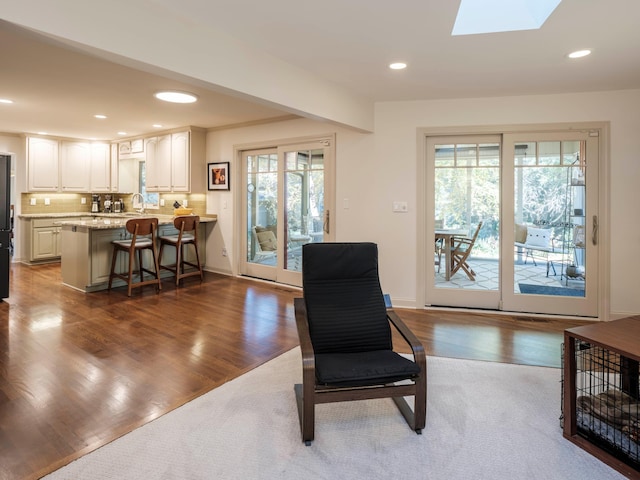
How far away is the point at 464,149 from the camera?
177 inches

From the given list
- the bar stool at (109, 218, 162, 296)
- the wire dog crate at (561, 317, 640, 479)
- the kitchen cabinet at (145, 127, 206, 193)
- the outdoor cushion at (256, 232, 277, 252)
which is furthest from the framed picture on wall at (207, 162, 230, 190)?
the wire dog crate at (561, 317, 640, 479)

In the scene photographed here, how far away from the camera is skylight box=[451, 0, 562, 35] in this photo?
2.66 meters

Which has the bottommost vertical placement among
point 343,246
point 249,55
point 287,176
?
point 343,246

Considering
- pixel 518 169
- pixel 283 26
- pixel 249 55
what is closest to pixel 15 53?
pixel 249 55

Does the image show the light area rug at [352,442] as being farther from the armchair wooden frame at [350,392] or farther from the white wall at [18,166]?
the white wall at [18,166]

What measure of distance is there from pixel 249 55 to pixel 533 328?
3709 millimetres

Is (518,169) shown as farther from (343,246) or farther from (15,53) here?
(15,53)

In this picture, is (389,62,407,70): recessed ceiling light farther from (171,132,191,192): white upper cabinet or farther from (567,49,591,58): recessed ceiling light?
(171,132,191,192): white upper cabinet

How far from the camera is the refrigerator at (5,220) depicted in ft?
14.1

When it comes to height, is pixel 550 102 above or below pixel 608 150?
above

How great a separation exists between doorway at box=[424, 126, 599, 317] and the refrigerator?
189 inches

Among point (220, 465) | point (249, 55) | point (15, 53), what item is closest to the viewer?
point (220, 465)

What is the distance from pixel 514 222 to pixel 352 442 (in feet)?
11.0

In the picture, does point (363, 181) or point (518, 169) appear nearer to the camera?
point (518, 169)
